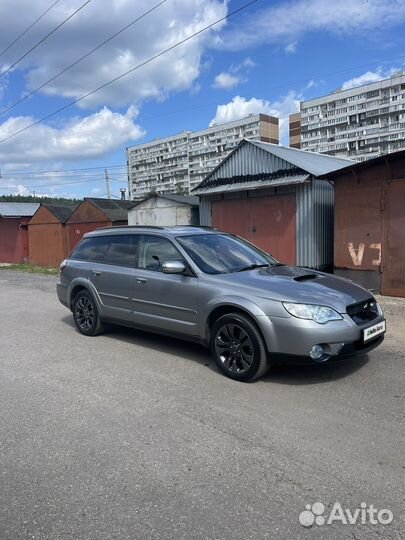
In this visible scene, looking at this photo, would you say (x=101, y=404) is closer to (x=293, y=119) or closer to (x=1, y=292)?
(x=1, y=292)

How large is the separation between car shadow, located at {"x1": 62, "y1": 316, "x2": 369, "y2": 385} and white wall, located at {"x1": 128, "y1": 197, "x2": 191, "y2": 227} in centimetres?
885

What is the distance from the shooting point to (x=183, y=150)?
52031 mm

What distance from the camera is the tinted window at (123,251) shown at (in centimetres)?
623

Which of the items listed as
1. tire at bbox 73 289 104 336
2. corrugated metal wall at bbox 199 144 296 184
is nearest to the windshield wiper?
tire at bbox 73 289 104 336

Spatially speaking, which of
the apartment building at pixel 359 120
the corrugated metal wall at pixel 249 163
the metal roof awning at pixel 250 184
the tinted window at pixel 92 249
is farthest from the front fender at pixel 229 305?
the apartment building at pixel 359 120

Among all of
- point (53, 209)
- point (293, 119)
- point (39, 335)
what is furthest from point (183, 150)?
point (39, 335)

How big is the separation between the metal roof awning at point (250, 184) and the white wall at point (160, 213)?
1.25 meters

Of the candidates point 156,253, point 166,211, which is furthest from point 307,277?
point 166,211

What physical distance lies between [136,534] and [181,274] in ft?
10.8

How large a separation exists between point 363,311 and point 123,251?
11.3ft

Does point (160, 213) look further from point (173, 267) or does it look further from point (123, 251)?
point (173, 267)

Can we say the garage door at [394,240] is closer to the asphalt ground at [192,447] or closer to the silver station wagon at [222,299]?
the asphalt ground at [192,447]

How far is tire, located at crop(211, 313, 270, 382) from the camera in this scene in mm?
4492

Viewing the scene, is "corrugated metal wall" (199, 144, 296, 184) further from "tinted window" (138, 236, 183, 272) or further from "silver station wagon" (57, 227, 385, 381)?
"tinted window" (138, 236, 183, 272)
